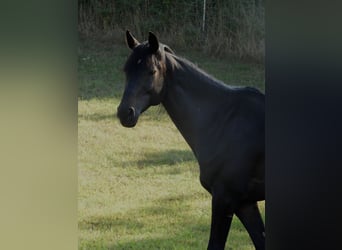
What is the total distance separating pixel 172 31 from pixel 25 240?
0.89 metres

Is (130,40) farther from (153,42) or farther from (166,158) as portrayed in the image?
(166,158)

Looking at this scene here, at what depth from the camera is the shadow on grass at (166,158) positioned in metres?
2.49

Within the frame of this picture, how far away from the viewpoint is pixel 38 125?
2.23 metres

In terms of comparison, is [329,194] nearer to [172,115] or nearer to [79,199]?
[172,115]

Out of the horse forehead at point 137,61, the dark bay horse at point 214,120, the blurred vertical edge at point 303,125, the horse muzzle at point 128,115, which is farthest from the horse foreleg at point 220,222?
the horse forehead at point 137,61

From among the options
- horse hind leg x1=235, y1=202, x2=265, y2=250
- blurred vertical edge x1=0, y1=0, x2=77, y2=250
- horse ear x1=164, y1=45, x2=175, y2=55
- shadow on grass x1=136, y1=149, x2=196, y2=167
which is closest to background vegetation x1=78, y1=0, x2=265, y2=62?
horse ear x1=164, y1=45, x2=175, y2=55

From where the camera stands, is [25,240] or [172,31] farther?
[172,31]

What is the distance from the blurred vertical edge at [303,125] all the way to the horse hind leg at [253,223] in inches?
1.2

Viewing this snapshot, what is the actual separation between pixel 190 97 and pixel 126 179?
374mm

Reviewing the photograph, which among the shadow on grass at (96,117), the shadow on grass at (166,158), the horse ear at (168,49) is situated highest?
the horse ear at (168,49)

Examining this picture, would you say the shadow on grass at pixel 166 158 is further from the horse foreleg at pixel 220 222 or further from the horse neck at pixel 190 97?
the horse foreleg at pixel 220 222

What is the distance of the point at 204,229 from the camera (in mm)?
2465

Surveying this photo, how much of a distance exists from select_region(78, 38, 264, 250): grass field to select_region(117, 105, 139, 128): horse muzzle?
27 mm

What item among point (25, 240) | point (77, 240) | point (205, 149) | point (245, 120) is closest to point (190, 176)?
point (205, 149)
